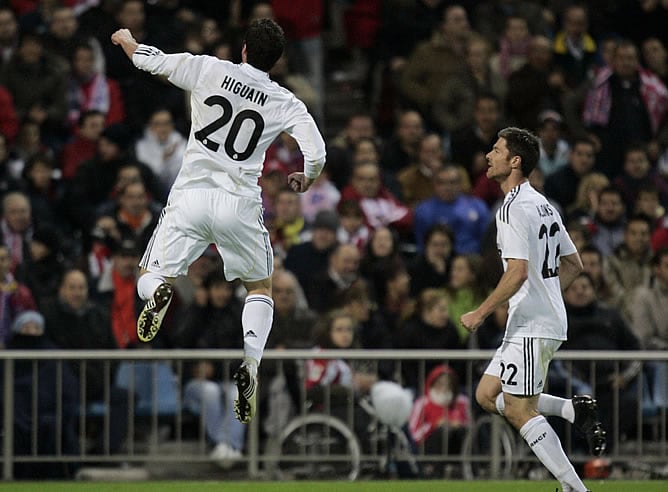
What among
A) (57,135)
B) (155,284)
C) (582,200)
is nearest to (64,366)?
(155,284)

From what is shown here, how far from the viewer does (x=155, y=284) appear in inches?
424

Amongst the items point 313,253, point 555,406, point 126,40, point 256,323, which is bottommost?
point 555,406

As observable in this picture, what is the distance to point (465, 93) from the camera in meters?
18.4

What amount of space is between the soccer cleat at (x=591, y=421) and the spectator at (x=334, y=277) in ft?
14.6

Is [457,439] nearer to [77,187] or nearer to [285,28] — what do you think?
[77,187]

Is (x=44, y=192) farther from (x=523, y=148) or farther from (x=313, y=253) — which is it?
(x=523, y=148)

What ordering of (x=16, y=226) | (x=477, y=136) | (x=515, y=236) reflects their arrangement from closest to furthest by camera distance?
1. (x=515, y=236)
2. (x=16, y=226)
3. (x=477, y=136)

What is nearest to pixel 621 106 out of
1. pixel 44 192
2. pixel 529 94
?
pixel 529 94

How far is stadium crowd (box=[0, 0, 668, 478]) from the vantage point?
14.8 metres

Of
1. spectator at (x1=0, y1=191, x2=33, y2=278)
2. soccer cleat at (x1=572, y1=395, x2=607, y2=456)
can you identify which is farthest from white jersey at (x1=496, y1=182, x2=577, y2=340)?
spectator at (x1=0, y1=191, x2=33, y2=278)

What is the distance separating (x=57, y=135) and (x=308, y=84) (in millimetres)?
2938

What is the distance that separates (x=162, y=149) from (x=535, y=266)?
6.80 meters

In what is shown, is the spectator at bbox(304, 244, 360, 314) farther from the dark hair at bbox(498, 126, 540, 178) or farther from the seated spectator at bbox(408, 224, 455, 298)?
the dark hair at bbox(498, 126, 540, 178)

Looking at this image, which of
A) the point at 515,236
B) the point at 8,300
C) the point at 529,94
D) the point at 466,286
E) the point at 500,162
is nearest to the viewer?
the point at 515,236
